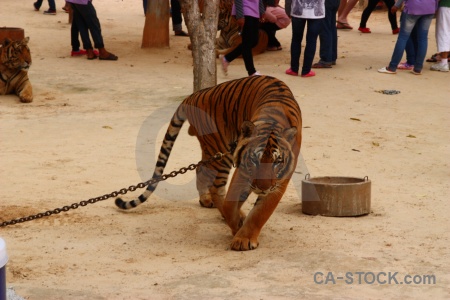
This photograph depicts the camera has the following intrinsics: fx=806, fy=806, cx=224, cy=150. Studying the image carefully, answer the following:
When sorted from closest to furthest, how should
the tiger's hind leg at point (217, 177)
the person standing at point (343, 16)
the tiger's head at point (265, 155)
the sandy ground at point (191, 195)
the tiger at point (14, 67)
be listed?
the sandy ground at point (191, 195) < the tiger's head at point (265, 155) < the tiger's hind leg at point (217, 177) < the tiger at point (14, 67) < the person standing at point (343, 16)

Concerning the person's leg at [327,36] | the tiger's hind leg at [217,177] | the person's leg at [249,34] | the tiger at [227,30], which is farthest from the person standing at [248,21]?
the tiger's hind leg at [217,177]

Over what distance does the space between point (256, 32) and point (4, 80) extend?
336cm

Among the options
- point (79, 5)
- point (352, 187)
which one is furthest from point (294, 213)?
point (79, 5)

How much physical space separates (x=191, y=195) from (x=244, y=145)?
1.68 metres

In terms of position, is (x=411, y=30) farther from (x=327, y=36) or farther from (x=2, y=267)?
(x=2, y=267)

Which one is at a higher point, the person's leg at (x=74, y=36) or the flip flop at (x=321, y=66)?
the person's leg at (x=74, y=36)

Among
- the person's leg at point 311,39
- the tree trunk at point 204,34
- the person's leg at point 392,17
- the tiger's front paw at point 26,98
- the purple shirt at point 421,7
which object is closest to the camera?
the tree trunk at point 204,34

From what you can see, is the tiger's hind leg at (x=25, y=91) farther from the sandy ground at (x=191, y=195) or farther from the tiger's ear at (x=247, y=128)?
the tiger's ear at (x=247, y=128)

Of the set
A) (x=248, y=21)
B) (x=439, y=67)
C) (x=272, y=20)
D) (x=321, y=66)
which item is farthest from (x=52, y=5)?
(x=439, y=67)

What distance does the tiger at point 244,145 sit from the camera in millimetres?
4914

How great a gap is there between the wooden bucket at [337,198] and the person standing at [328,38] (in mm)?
6222

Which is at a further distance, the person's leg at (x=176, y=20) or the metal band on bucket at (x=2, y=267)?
the person's leg at (x=176, y=20)

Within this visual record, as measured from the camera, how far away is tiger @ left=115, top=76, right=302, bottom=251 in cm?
491

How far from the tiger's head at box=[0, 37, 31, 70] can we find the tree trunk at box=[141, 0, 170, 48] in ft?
10.9
